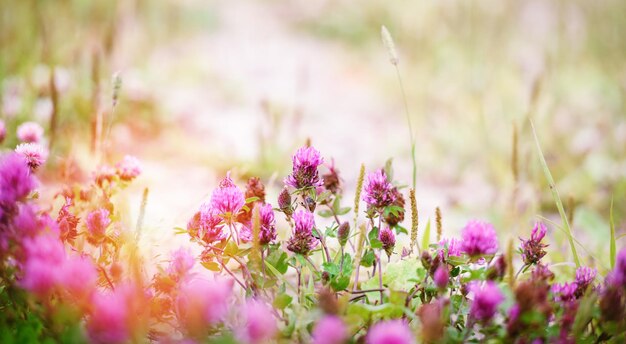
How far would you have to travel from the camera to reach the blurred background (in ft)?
7.88

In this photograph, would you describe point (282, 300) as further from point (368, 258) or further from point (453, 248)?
point (453, 248)

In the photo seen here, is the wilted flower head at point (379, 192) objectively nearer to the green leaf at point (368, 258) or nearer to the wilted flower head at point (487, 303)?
the green leaf at point (368, 258)

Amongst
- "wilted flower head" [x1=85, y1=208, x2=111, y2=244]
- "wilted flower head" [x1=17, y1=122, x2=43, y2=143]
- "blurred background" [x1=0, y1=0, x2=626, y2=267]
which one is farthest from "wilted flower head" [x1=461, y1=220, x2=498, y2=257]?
"wilted flower head" [x1=17, y1=122, x2=43, y2=143]

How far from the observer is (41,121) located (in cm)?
255

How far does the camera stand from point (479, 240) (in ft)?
3.00

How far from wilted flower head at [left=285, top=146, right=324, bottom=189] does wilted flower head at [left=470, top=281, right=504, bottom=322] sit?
377 millimetres

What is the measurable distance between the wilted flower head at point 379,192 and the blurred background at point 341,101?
1.58ft

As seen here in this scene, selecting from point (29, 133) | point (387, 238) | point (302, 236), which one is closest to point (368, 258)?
point (387, 238)

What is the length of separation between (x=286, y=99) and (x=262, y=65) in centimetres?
102

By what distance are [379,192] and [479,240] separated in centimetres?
23

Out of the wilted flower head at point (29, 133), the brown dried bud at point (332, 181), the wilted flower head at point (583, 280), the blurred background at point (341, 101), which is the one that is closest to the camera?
the wilted flower head at point (583, 280)

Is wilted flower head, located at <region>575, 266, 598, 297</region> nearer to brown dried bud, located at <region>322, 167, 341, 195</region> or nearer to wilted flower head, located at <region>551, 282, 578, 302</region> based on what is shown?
wilted flower head, located at <region>551, 282, 578, 302</region>

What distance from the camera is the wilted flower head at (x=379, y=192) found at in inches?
42.2

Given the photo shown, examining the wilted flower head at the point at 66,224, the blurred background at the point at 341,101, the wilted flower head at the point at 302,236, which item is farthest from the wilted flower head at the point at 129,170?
the wilted flower head at the point at 302,236
